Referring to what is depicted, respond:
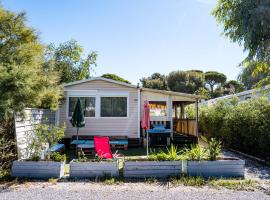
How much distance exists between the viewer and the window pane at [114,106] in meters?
11.9

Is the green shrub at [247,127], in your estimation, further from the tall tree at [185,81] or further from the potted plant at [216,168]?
the tall tree at [185,81]

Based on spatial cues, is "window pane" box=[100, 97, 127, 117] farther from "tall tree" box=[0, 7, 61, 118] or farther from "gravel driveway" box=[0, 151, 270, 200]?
"gravel driveway" box=[0, 151, 270, 200]

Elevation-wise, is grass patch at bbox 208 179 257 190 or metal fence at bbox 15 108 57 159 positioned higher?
metal fence at bbox 15 108 57 159

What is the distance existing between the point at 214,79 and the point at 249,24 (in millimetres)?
43051

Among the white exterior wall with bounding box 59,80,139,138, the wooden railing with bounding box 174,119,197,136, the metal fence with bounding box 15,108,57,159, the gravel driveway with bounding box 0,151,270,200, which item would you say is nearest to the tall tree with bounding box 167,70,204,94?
the wooden railing with bounding box 174,119,197,136

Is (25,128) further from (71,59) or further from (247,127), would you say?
(71,59)

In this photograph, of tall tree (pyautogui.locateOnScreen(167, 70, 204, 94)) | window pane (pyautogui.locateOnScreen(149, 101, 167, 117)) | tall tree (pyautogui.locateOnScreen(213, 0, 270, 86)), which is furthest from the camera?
tall tree (pyautogui.locateOnScreen(167, 70, 204, 94))

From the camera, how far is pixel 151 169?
6207 millimetres

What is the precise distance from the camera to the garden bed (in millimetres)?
6199

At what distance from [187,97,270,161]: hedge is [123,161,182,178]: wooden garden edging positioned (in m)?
3.47

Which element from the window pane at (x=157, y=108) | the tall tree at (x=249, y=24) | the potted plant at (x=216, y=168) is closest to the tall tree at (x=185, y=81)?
the window pane at (x=157, y=108)

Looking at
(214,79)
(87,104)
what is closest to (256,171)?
(87,104)

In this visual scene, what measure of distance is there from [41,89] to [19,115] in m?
1.20

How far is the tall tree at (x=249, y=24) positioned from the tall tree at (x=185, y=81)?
31835mm
